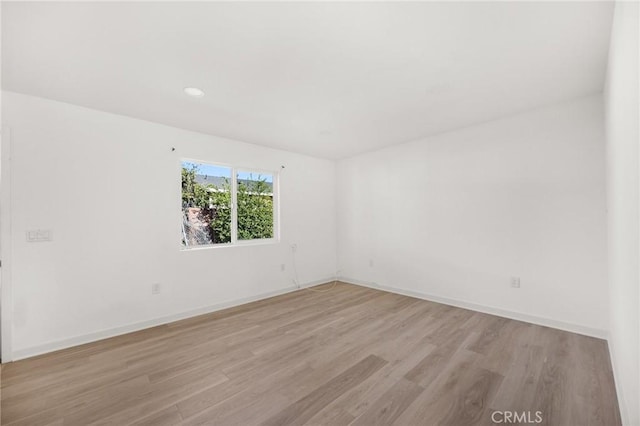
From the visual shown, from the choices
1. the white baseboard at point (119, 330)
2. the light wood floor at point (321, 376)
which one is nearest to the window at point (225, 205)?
the white baseboard at point (119, 330)

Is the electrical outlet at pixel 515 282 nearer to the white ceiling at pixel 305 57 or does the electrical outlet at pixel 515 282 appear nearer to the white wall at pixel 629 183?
the white wall at pixel 629 183

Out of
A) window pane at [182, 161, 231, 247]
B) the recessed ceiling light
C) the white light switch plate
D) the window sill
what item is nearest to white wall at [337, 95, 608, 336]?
the window sill

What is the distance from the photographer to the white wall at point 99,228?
8.08ft

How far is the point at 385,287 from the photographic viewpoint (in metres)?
4.55

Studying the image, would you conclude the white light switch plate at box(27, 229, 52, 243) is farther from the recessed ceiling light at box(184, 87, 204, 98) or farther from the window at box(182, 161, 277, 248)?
the recessed ceiling light at box(184, 87, 204, 98)

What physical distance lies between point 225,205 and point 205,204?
0.29 m

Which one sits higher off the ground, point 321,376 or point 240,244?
point 240,244

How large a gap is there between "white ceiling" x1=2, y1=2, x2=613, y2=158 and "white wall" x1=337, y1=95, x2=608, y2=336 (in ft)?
1.60

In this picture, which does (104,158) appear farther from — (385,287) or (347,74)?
(385,287)

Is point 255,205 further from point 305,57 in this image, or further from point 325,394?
point 325,394

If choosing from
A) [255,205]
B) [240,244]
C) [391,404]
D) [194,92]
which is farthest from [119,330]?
[391,404]

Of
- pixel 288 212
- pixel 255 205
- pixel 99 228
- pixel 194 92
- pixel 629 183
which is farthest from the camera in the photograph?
pixel 288 212

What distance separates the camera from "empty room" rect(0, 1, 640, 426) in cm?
165

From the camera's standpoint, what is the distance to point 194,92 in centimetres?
248
